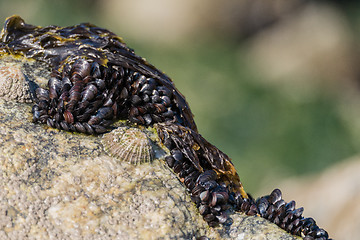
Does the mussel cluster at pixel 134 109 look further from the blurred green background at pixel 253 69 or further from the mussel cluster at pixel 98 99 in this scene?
the blurred green background at pixel 253 69

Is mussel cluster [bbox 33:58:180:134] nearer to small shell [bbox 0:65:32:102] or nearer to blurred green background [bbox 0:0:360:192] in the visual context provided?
small shell [bbox 0:65:32:102]

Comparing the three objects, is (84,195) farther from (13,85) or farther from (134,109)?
(13,85)

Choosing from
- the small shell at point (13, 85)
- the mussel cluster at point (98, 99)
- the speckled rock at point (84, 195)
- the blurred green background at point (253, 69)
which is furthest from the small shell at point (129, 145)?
the blurred green background at point (253, 69)

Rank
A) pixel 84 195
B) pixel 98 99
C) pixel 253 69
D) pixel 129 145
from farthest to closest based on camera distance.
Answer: pixel 253 69 < pixel 98 99 < pixel 129 145 < pixel 84 195

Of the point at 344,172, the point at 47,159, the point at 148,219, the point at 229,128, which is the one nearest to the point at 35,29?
the point at 47,159

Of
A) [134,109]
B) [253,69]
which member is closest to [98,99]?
[134,109]

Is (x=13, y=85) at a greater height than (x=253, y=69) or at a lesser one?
lesser
